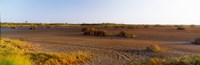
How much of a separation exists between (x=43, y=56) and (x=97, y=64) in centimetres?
229

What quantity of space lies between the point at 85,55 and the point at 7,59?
5.83 metres

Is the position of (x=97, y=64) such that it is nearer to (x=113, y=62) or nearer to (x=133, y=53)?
(x=113, y=62)

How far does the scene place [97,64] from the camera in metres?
15.6

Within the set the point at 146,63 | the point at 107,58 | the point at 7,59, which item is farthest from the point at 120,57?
the point at 7,59

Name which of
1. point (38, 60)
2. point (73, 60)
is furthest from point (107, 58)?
point (38, 60)

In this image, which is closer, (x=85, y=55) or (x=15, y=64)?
(x=15, y=64)

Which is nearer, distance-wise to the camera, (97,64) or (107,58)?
(97,64)

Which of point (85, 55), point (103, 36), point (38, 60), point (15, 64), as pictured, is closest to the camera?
point (15, 64)

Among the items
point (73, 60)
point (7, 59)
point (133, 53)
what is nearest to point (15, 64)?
point (7, 59)

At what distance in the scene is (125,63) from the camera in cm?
1620

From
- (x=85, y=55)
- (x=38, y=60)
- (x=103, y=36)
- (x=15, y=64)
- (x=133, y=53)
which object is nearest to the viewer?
(x=15, y=64)

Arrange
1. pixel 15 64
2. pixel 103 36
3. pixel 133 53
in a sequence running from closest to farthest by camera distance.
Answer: pixel 15 64, pixel 133 53, pixel 103 36

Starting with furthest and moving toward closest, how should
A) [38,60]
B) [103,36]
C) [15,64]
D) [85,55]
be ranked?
1. [103,36]
2. [85,55]
3. [38,60]
4. [15,64]

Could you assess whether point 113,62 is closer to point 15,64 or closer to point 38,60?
point 38,60
